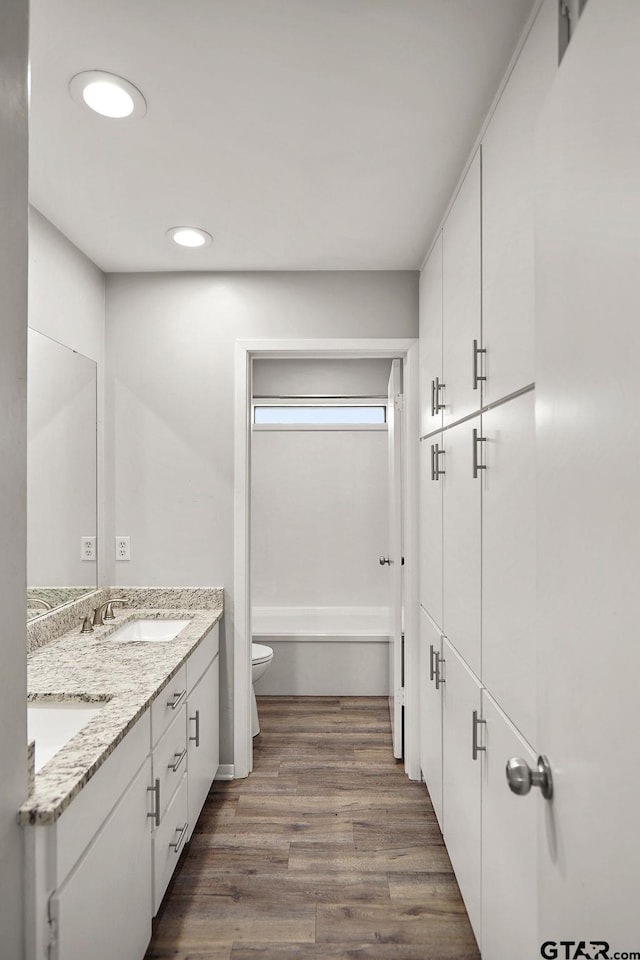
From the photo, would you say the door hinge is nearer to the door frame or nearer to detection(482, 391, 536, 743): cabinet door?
detection(482, 391, 536, 743): cabinet door

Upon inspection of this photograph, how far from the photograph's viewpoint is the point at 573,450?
2.51ft

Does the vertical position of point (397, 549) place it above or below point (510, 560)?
below

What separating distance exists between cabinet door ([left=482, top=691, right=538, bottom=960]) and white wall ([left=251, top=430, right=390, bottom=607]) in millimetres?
3135

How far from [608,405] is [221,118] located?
60.3 inches

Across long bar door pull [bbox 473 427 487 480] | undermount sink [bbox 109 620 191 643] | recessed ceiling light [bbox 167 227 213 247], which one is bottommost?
undermount sink [bbox 109 620 191 643]

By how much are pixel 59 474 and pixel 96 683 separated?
101 centimetres

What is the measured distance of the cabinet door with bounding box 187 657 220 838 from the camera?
230cm

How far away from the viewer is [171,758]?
2.00 meters

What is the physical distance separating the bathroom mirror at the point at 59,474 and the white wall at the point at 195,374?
21cm

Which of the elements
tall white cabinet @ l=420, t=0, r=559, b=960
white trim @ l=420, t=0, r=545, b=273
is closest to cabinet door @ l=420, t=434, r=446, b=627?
tall white cabinet @ l=420, t=0, r=559, b=960

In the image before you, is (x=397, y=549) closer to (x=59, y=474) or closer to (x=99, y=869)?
(x=59, y=474)

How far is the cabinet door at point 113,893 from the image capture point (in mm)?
1190

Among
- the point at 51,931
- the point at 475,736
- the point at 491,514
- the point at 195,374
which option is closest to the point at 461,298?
the point at 491,514

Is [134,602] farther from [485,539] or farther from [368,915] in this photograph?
[485,539]
